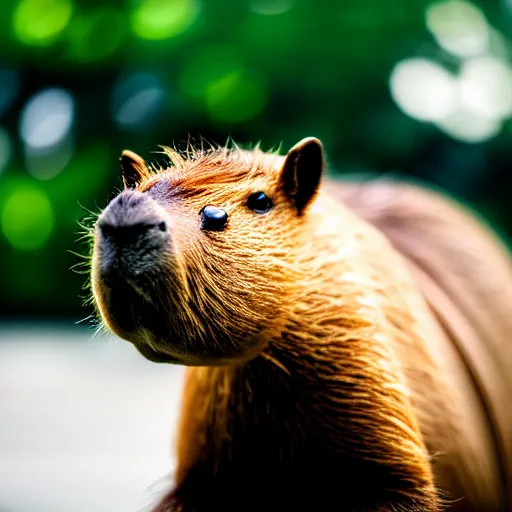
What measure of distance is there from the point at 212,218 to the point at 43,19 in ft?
8.68

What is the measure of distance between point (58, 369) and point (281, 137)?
1447 millimetres

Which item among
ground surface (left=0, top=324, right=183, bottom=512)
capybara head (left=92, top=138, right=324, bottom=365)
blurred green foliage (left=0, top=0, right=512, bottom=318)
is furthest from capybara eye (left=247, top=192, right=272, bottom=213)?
Result: blurred green foliage (left=0, top=0, right=512, bottom=318)

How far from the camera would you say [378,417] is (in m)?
1.06

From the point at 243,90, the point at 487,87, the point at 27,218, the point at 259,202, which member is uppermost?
the point at 487,87

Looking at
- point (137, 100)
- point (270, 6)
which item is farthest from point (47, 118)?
point (270, 6)

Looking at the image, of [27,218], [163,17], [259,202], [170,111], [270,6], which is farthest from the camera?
[27,218]

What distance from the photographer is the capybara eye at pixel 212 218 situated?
0.92 meters

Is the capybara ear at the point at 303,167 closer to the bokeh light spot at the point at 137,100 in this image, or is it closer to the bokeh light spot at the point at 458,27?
the bokeh light spot at the point at 137,100

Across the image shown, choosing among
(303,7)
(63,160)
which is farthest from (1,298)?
(303,7)

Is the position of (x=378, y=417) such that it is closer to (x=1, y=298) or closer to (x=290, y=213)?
(x=290, y=213)

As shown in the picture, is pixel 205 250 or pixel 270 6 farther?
pixel 270 6

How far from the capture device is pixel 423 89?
2805mm

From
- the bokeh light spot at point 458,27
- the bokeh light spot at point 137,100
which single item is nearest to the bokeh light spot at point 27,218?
the bokeh light spot at point 137,100

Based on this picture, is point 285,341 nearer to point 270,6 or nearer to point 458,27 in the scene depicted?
point 270,6
